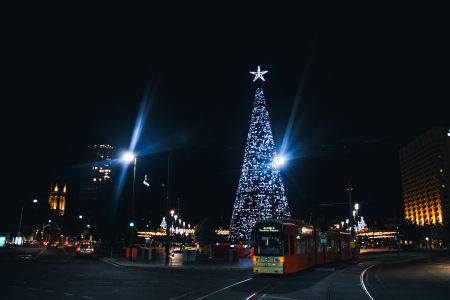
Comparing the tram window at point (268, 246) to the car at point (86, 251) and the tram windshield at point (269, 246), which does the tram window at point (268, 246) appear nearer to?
the tram windshield at point (269, 246)

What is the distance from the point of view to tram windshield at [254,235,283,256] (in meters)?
24.5

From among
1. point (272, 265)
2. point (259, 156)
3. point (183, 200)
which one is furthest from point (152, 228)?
point (272, 265)

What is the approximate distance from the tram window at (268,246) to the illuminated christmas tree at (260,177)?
44.6 ft

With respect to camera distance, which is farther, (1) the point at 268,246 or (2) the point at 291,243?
(2) the point at 291,243

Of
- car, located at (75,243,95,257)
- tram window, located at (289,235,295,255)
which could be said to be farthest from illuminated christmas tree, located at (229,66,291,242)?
car, located at (75,243,95,257)

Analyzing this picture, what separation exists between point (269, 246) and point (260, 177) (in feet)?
51.7

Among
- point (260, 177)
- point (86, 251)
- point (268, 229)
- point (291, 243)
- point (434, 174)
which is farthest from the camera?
point (434, 174)

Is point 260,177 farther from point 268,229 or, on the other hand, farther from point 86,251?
point 86,251

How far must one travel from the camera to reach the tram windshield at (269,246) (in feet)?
80.2

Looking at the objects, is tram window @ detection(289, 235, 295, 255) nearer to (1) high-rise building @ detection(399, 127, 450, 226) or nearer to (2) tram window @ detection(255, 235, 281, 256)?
(2) tram window @ detection(255, 235, 281, 256)

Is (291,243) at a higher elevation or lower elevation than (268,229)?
lower

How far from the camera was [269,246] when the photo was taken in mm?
24562

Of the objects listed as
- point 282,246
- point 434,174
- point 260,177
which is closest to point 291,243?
point 282,246

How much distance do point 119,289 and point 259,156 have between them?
2343 centimetres
